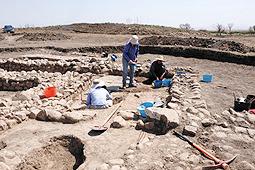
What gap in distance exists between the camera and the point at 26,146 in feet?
18.6

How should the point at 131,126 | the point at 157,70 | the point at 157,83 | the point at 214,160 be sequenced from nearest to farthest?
the point at 214,160, the point at 131,126, the point at 157,83, the point at 157,70

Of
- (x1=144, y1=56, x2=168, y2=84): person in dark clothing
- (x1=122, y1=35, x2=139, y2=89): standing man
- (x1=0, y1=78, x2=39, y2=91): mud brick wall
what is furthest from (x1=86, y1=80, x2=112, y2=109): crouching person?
(x1=0, y1=78, x2=39, y2=91): mud brick wall

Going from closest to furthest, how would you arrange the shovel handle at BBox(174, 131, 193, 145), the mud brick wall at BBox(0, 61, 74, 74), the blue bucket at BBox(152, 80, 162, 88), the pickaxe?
the pickaxe, the shovel handle at BBox(174, 131, 193, 145), the blue bucket at BBox(152, 80, 162, 88), the mud brick wall at BBox(0, 61, 74, 74)

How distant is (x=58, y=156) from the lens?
582 centimetres

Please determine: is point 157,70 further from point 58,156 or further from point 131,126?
point 58,156

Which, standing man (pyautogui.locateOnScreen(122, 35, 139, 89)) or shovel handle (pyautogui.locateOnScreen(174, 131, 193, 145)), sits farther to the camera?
standing man (pyautogui.locateOnScreen(122, 35, 139, 89))

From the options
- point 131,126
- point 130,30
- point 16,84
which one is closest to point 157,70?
point 131,126

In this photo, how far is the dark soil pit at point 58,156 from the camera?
5414 mm

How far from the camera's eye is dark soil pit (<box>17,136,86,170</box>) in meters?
5.41

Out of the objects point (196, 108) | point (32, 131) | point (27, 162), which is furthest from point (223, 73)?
point (27, 162)

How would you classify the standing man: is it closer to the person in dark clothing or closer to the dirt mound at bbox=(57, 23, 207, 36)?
the person in dark clothing

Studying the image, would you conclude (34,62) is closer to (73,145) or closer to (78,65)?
(78,65)

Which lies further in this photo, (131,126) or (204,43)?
(204,43)

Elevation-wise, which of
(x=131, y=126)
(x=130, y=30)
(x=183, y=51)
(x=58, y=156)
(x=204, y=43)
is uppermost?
(x=130, y=30)
